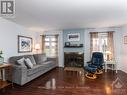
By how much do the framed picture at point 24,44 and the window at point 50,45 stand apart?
4.12 ft

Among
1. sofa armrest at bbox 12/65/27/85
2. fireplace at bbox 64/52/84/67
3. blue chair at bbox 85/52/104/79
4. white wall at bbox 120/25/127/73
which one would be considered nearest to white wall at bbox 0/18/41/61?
sofa armrest at bbox 12/65/27/85

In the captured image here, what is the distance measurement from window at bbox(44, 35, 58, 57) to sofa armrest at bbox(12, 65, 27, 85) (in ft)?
12.3

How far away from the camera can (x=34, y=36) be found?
7266 millimetres

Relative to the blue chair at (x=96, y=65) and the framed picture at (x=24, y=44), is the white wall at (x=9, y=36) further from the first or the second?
the blue chair at (x=96, y=65)

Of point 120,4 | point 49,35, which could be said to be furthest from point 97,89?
point 49,35

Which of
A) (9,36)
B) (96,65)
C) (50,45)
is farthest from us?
(50,45)

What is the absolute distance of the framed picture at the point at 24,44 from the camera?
220 inches

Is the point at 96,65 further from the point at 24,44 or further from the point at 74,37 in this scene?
the point at 24,44

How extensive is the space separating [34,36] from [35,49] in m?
0.77

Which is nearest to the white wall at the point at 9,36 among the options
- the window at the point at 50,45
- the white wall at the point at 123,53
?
the window at the point at 50,45

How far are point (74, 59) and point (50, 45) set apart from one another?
1731mm

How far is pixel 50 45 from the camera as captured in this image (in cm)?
764

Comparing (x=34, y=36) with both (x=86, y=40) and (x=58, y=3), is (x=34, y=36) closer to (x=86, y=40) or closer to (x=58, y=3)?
(x=86, y=40)

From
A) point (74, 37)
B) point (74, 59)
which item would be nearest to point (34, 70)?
point (74, 59)
